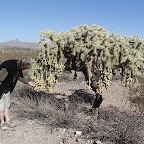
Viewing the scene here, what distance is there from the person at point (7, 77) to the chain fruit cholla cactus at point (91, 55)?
58 cm

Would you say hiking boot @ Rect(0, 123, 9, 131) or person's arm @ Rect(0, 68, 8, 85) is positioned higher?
person's arm @ Rect(0, 68, 8, 85)

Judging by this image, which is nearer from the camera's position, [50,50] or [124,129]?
[124,129]

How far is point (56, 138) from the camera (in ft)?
23.0

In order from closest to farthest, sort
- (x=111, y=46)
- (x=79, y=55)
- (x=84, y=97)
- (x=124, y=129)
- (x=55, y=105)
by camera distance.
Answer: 1. (x=124, y=129)
2. (x=111, y=46)
3. (x=79, y=55)
4. (x=55, y=105)
5. (x=84, y=97)

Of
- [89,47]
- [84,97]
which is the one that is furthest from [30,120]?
[84,97]

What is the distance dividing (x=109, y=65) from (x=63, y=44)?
118cm

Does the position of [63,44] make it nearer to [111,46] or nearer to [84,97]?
[111,46]

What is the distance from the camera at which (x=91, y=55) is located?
25.1 feet

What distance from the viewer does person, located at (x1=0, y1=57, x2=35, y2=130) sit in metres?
7.26

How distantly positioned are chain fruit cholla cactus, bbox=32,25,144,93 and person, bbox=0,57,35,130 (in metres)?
0.58

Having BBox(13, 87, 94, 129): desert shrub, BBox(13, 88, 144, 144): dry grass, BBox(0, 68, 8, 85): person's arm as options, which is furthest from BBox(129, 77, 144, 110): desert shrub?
BBox(0, 68, 8, 85): person's arm

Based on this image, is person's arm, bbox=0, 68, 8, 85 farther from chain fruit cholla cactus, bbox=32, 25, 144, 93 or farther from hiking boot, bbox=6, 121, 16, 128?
hiking boot, bbox=6, 121, 16, 128

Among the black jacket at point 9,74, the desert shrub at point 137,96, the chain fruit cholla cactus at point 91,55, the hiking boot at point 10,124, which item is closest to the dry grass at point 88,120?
the hiking boot at point 10,124

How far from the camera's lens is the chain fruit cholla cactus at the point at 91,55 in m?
7.45
